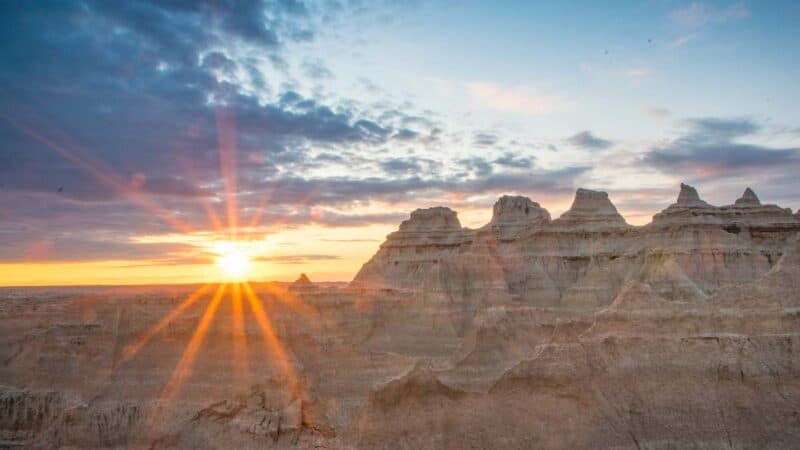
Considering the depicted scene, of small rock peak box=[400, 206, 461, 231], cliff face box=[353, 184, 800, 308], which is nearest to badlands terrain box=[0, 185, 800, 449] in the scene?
cliff face box=[353, 184, 800, 308]

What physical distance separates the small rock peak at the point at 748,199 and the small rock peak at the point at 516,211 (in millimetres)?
19000

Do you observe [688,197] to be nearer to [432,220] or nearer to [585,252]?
[585,252]

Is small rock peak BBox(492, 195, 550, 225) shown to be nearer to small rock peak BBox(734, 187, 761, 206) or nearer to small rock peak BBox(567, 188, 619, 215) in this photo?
small rock peak BBox(567, 188, 619, 215)

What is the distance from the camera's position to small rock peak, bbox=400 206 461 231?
87188 millimetres

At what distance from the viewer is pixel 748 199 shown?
74.8 metres

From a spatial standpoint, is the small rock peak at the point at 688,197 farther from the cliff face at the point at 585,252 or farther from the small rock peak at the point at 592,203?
the small rock peak at the point at 592,203

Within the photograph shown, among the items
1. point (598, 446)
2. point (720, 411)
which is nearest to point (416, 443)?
point (598, 446)

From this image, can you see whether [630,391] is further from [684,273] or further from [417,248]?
[417,248]

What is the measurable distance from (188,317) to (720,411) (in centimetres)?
2616

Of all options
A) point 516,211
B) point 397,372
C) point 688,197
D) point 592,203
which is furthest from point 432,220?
point 397,372

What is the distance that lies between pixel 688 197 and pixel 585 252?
10998 millimetres

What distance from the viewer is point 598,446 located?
31.2 meters

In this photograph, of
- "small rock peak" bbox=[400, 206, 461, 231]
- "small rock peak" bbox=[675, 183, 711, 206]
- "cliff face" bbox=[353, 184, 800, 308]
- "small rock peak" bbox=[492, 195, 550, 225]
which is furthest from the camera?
"small rock peak" bbox=[400, 206, 461, 231]

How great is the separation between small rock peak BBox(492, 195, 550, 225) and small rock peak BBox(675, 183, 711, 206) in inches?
557
